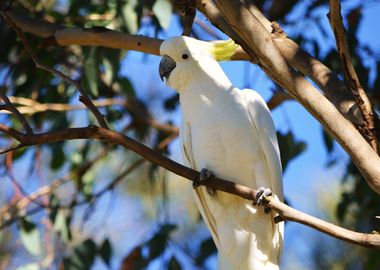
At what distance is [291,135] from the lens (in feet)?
12.1

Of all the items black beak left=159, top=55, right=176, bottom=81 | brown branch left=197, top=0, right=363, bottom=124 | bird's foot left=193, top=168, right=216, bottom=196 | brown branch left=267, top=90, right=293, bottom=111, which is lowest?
bird's foot left=193, top=168, right=216, bottom=196

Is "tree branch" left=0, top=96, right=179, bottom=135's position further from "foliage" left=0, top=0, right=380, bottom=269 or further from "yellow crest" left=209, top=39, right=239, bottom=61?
"yellow crest" left=209, top=39, right=239, bottom=61

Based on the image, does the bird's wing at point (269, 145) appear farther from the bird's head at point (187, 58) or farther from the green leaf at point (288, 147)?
the green leaf at point (288, 147)

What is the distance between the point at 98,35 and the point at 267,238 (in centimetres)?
113

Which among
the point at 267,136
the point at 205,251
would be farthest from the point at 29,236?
the point at 267,136

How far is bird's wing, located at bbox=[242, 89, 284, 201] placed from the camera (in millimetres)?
2830

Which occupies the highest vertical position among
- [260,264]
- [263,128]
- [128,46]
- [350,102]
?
[128,46]

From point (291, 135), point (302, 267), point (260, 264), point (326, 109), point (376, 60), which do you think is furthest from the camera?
point (302, 267)

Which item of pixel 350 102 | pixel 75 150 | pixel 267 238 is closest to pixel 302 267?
pixel 75 150

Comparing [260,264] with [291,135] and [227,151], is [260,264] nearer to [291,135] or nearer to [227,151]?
[227,151]

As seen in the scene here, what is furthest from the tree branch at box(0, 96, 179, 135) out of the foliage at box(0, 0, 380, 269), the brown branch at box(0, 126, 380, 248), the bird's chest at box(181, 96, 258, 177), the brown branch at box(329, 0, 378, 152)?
the brown branch at box(329, 0, 378, 152)

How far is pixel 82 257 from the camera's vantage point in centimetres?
379

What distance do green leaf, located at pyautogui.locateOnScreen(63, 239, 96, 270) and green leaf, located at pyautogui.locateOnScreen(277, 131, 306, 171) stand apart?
1084 millimetres

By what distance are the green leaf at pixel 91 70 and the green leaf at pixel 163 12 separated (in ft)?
1.49
